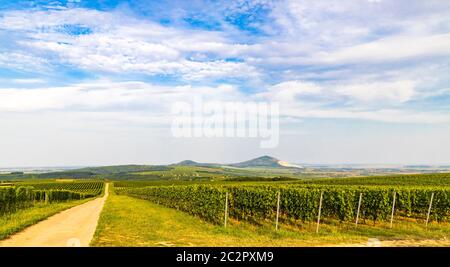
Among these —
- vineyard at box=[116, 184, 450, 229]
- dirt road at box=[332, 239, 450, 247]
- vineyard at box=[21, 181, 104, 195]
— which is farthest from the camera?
vineyard at box=[21, 181, 104, 195]

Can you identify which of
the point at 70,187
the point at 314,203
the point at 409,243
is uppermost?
the point at 314,203

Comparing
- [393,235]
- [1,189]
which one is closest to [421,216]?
[393,235]

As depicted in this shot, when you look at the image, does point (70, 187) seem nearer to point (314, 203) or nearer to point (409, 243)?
point (314, 203)

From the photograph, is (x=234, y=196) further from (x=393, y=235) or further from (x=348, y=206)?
(x=393, y=235)

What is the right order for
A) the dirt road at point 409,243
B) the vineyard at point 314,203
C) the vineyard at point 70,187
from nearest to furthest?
the dirt road at point 409,243
the vineyard at point 314,203
the vineyard at point 70,187

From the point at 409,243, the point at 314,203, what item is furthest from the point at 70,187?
the point at 409,243

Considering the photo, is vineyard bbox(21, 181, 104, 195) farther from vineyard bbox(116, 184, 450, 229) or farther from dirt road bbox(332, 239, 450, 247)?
dirt road bbox(332, 239, 450, 247)

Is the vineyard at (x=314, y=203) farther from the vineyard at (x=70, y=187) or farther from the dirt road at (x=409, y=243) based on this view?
the vineyard at (x=70, y=187)

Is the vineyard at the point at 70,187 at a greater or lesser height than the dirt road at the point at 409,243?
lesser

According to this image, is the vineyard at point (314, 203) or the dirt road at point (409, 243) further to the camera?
the vineyard at point (314, 203)

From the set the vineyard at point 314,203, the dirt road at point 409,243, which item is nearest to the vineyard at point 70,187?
the vineyard at point 314,203

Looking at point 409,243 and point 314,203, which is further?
point 314,203

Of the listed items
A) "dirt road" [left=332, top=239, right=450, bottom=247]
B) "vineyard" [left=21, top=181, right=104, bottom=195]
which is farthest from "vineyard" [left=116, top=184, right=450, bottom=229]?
"vineyard" [left=21, top=181, right=104, bottom=195]
